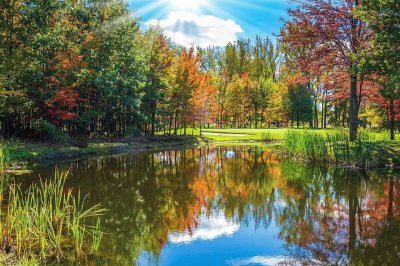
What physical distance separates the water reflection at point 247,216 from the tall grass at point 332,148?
129 cm

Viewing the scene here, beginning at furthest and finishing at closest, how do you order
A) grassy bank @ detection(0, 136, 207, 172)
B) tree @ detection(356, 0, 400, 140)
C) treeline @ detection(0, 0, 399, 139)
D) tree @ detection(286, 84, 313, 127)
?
tree @ detection(286, 84, 313, 127) → treeline @ detection(0, 0, 399, 139) → grassy bank @ detection(0, 136, 207, 172) → tree @ detection(356, 0, 400, 140)

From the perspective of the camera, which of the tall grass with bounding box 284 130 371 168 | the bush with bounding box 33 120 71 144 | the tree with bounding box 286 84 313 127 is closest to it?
the tall grass with bounding box 284 130 371 168

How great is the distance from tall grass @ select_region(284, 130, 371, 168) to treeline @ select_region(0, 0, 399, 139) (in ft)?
8.42

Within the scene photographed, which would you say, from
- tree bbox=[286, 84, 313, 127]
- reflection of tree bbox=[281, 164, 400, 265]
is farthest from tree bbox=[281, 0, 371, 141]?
tree bbox=[286, 84, 313, 127]

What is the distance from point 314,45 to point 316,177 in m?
9.51

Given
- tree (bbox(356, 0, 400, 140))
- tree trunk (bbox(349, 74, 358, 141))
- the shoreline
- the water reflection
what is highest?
tree (bbox(356, 0, 400, 140))

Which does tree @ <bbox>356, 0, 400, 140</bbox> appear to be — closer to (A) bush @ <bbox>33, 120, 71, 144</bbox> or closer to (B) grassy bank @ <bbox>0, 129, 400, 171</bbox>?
(B) grassy bank @ <bbox>0, 129, 400, 171</bbox>

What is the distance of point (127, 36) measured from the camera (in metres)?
32.4

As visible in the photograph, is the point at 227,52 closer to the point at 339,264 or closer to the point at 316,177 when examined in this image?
the point at 316,177

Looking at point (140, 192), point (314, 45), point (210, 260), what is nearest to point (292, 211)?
point (210, 260)

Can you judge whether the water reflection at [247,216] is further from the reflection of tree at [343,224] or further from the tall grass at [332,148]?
the tall grass at [332,148]

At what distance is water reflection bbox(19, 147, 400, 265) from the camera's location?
7.19m

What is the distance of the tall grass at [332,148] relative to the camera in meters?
17.5

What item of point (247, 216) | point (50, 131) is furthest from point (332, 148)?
point (50, 131)
